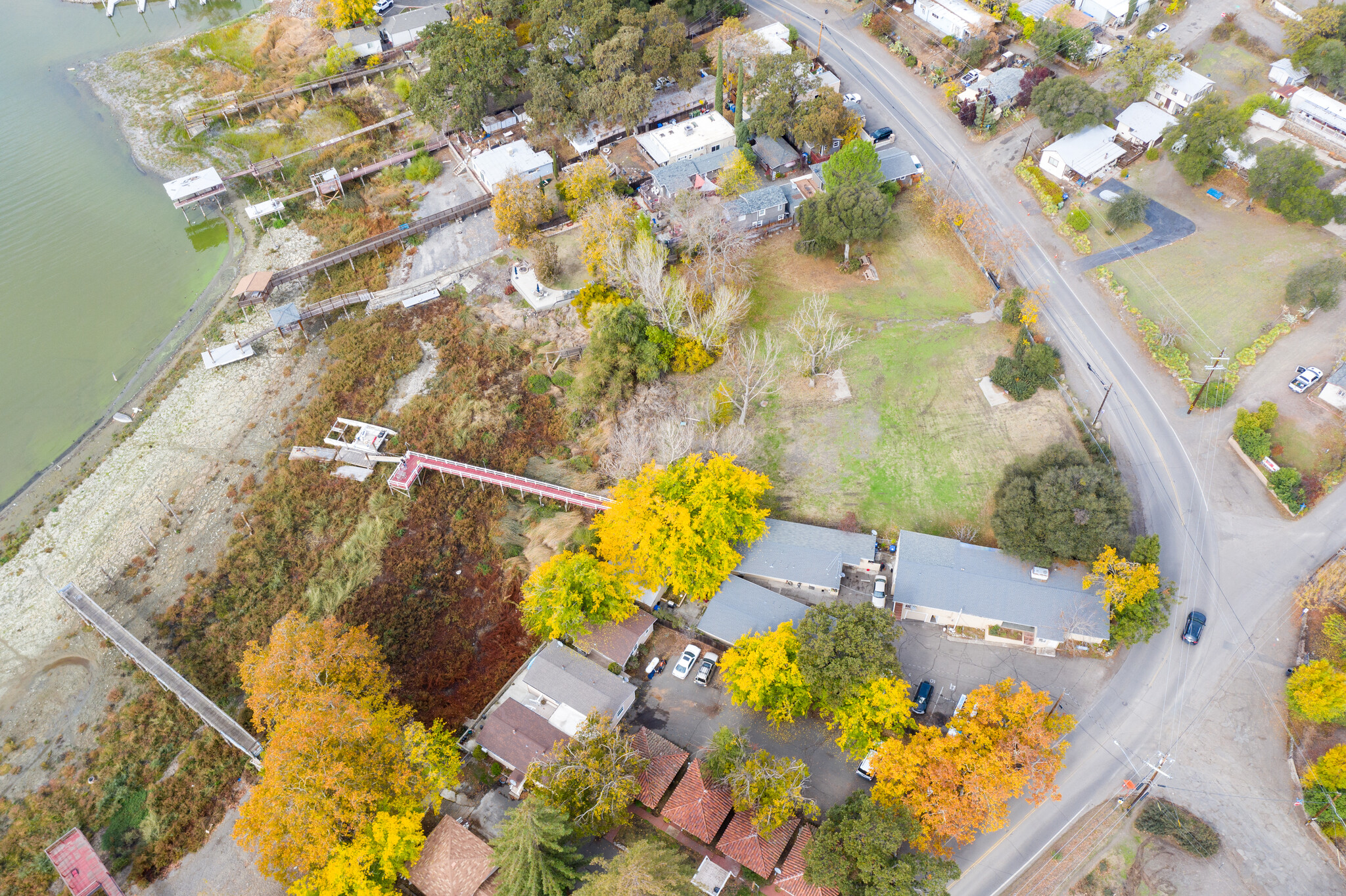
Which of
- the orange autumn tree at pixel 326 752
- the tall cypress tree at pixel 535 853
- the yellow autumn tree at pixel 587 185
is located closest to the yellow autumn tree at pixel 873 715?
the tall cypress tree at pixel 535 853

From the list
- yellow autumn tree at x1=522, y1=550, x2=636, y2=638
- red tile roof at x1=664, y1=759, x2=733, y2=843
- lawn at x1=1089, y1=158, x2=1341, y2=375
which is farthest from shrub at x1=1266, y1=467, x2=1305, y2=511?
yellow autumn tree at x1=522, y1=550, x2=636, y2=638

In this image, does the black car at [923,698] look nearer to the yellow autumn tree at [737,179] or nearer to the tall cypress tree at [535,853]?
the tall cypress tree at [535,853]

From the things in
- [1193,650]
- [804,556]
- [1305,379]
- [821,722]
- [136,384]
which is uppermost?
[136,384]

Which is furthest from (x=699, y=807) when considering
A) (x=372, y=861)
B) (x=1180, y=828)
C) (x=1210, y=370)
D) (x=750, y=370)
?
(x=1210, y=370)

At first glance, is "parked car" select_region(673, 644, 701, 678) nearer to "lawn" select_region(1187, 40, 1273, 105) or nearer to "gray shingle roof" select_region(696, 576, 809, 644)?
"gray shingle roof" select_region(696, 576, 809, 644)

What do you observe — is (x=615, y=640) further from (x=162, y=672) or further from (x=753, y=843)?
(x=162, y=672)

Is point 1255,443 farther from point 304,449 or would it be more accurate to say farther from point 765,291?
point 304,449
